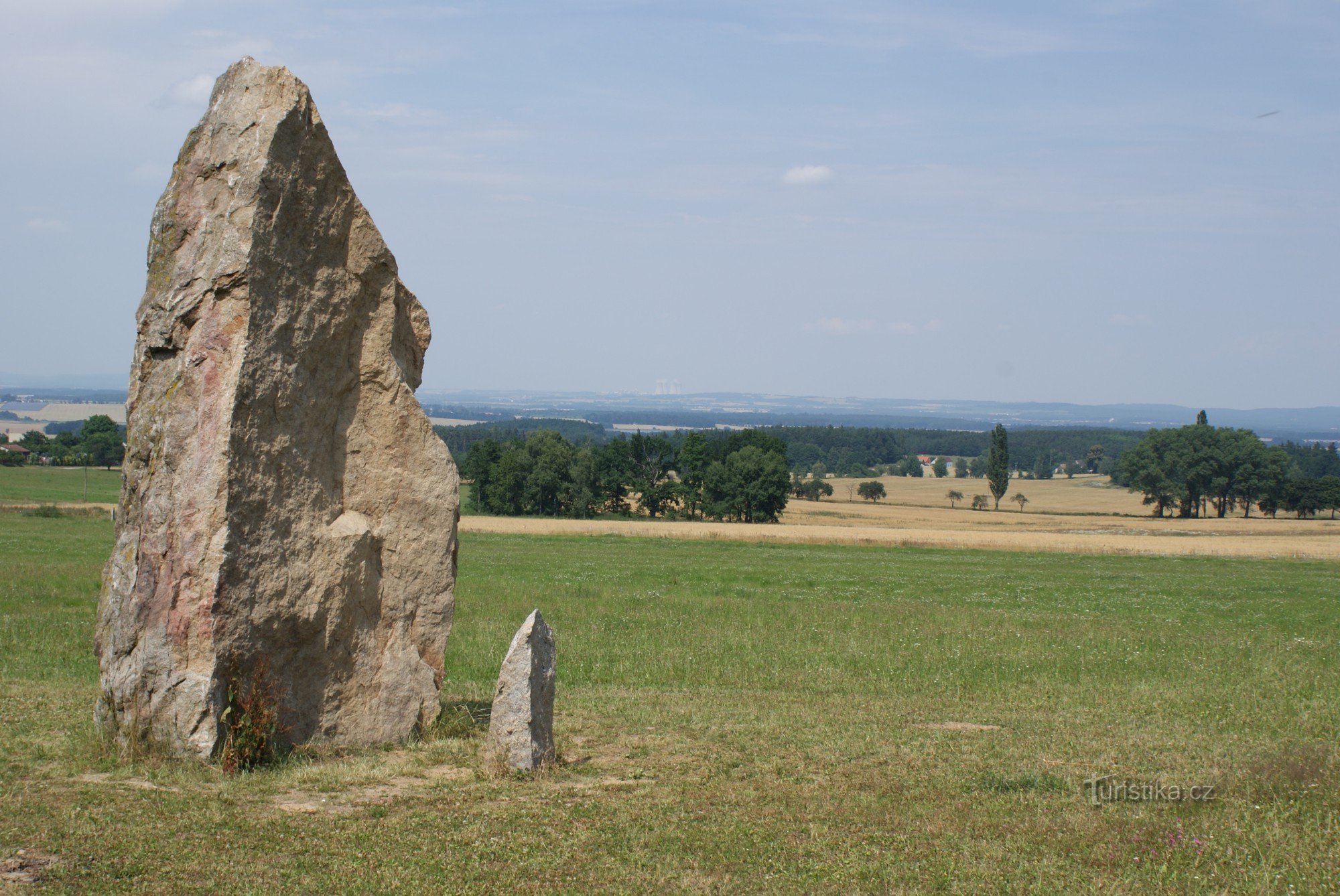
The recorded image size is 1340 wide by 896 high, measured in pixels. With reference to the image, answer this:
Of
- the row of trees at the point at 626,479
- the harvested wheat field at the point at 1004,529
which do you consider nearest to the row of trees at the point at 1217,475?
the harvested wheat field at the point at 1004,529

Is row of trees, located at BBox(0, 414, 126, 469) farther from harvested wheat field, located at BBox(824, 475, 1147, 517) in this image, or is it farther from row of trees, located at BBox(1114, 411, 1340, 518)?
row of trees, located at BBox(1114, 411, 1340, 518)

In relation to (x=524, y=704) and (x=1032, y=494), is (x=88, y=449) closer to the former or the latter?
(x=524, y=704)

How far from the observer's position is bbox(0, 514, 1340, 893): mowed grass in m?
7.78

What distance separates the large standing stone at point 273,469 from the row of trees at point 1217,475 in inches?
4320

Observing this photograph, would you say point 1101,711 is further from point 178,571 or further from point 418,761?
point 178,571

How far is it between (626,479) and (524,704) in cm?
8718

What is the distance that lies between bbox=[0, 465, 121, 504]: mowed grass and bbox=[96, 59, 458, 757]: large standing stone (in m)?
53.4

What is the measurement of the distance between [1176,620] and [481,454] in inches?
3136

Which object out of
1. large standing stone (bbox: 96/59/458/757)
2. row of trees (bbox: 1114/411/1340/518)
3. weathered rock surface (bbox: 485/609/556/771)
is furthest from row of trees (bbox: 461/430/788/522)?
weathered rock surface (bbox: 485/609/556/771)

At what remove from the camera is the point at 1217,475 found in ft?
360

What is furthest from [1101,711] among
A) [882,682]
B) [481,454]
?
[481,454]

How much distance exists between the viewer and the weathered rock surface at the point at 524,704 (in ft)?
34.3

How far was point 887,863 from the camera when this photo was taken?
7961 mm

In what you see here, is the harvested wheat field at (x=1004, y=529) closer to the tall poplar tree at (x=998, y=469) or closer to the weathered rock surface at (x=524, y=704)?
the tall poplar tree at (x=998, y=469)
